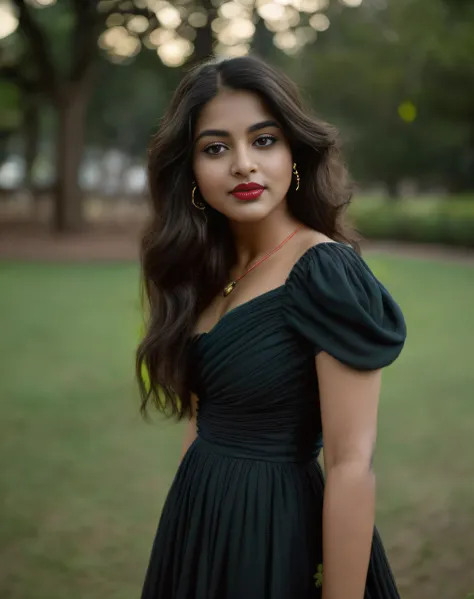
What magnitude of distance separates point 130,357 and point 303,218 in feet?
22.4

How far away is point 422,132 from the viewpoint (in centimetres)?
3403

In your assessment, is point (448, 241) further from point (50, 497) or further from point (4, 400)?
point (50, 497)

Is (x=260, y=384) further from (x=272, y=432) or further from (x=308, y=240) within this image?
(x=308, y=240)

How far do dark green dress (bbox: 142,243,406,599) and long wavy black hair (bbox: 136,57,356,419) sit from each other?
0.40 ft

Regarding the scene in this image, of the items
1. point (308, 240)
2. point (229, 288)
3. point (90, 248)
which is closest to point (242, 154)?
point (308, 240)

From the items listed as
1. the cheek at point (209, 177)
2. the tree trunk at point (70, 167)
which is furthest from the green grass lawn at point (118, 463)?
the tree trunk at point (70, 167)

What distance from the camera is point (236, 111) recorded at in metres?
1.71

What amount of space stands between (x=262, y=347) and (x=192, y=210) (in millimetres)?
475

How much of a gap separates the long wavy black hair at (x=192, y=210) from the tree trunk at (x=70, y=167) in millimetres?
20859

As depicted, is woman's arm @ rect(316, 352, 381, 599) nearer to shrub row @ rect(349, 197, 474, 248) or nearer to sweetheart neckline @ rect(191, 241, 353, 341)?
sweetheart neckline @ rect(191, 241, 353, 341)

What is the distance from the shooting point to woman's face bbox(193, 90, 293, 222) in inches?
66.9

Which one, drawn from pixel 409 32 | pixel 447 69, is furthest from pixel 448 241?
pixel 409 32

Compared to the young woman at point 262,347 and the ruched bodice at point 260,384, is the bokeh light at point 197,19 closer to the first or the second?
the young woman at point 262,347

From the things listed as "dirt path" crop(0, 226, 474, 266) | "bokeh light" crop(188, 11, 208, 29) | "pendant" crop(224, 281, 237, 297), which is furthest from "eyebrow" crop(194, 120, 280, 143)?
"dirt path" crop(0, 226, 474, 266)
